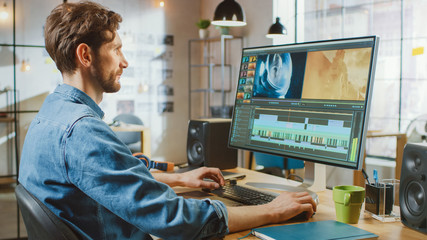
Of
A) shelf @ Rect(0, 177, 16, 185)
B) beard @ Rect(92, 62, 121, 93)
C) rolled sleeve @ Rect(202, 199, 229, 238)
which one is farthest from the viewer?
shelf @ Rect(0, 177, 16, 185)

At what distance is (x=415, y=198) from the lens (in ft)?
3.91

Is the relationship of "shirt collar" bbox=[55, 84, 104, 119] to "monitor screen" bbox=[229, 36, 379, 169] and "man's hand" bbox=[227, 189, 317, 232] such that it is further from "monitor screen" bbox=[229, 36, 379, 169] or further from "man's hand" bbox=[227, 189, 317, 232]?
"monitor screen" bbox=[229, 36, 379, 169]

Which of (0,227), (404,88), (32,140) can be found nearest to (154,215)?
(32,140)

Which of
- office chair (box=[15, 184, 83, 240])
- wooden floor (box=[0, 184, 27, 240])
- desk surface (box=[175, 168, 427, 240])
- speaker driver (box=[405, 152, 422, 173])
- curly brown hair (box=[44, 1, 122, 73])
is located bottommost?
wooden floor (box=[0, 184, 27, 240])

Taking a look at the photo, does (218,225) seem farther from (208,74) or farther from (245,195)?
(208,74)

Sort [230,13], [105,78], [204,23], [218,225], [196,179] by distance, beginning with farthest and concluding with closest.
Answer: [204,23] < [230,13] < [196,179] < [105,78] < [218,225]

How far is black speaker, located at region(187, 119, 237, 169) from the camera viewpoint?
2.05m

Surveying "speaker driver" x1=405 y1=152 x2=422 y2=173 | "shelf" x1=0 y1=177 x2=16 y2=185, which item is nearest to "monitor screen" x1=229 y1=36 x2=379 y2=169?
"speaker driver" x1=405 y1=152 x2=422 y2=173

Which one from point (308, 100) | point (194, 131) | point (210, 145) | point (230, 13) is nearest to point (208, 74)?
point (230, 13)

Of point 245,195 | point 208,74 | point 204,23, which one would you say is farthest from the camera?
point 208,74

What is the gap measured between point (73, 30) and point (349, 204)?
874 millimetres

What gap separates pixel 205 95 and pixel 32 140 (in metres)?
6.04

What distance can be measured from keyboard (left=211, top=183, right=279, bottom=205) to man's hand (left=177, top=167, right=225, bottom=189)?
0.03 metres

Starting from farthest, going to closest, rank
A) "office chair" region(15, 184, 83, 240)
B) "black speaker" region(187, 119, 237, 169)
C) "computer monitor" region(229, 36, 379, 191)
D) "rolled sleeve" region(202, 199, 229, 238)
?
1. "black speaker" region(187, 119, 237, 169)
2. "computer monitor" region(229, 36, 379, 191)
3. "rolled sleeve" region(202, 199, 229, 238)
4. "office chair" region(15, 184, 83, 240)
